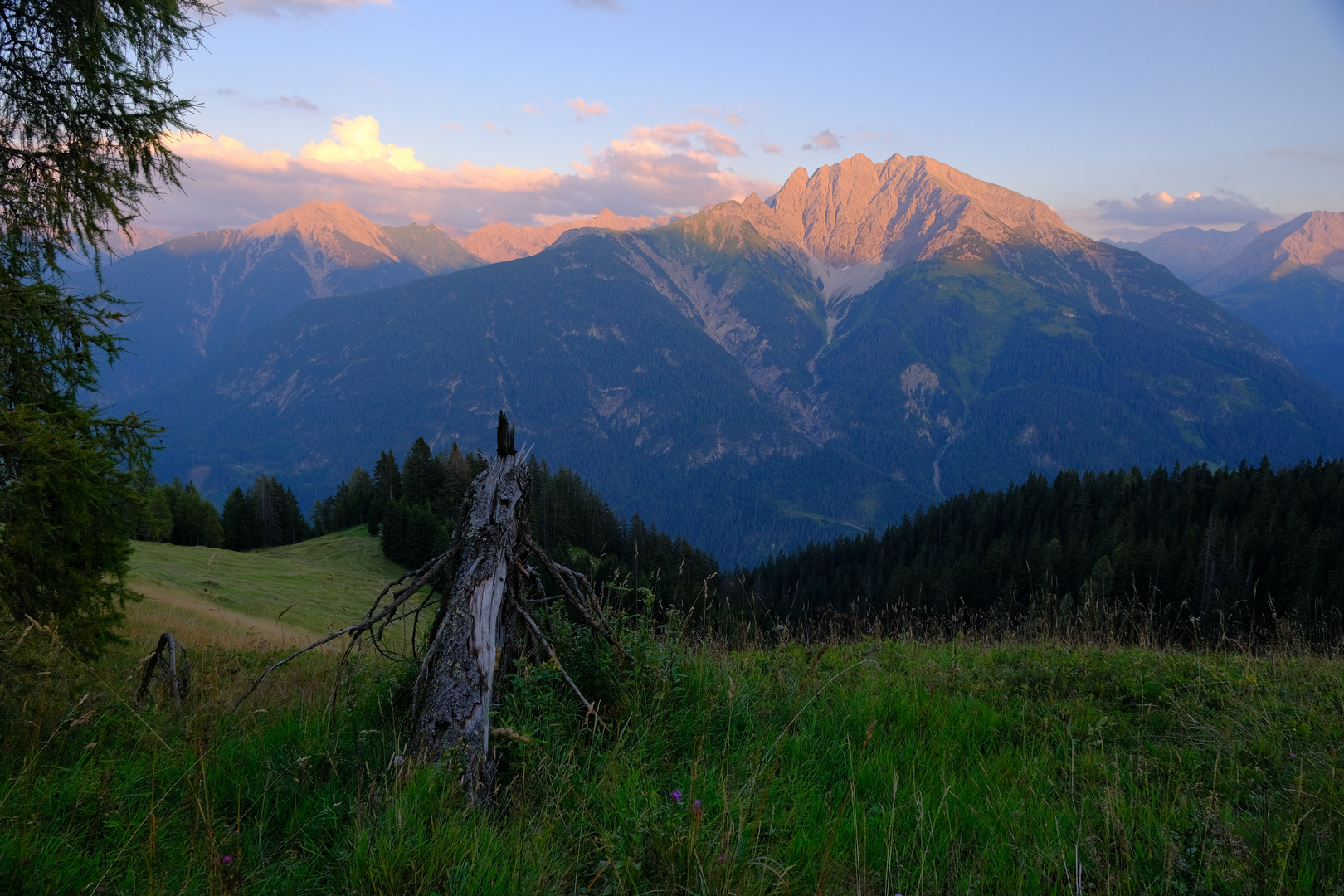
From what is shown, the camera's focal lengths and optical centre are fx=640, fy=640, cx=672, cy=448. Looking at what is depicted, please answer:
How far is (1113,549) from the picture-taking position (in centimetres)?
5859

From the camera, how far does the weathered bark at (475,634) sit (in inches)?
142

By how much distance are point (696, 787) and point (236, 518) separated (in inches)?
3140

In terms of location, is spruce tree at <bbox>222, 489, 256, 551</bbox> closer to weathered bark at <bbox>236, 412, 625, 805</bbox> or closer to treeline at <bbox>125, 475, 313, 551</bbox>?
treeline at <bbox>125, 475, 313, 551</bbox>

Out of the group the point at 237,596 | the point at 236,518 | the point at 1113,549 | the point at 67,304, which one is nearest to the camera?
the point at 67,304

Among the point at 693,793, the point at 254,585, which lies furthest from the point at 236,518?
the point at 693,793

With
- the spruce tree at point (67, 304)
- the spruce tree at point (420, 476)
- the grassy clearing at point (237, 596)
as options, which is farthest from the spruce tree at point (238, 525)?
the spruce tree at point (67, 304)

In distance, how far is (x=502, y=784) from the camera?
359 cm

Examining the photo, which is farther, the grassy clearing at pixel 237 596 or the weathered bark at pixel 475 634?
the grassy clearing at pixel 237 596

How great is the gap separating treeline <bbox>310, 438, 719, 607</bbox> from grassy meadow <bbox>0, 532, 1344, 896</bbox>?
45835 millimetres

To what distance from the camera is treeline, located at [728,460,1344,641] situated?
4262 centimetres

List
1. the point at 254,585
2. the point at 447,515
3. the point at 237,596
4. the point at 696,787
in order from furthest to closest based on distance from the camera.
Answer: the point at 447,515, the point at 254,585, the point at 237,596, the point at 696,787

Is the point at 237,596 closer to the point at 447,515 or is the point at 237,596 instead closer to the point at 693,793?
the point at 693,793

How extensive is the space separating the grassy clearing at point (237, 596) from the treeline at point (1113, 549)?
55.5 feet

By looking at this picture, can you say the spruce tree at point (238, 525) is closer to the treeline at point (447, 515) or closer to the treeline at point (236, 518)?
the treeline at point (236, 518)
